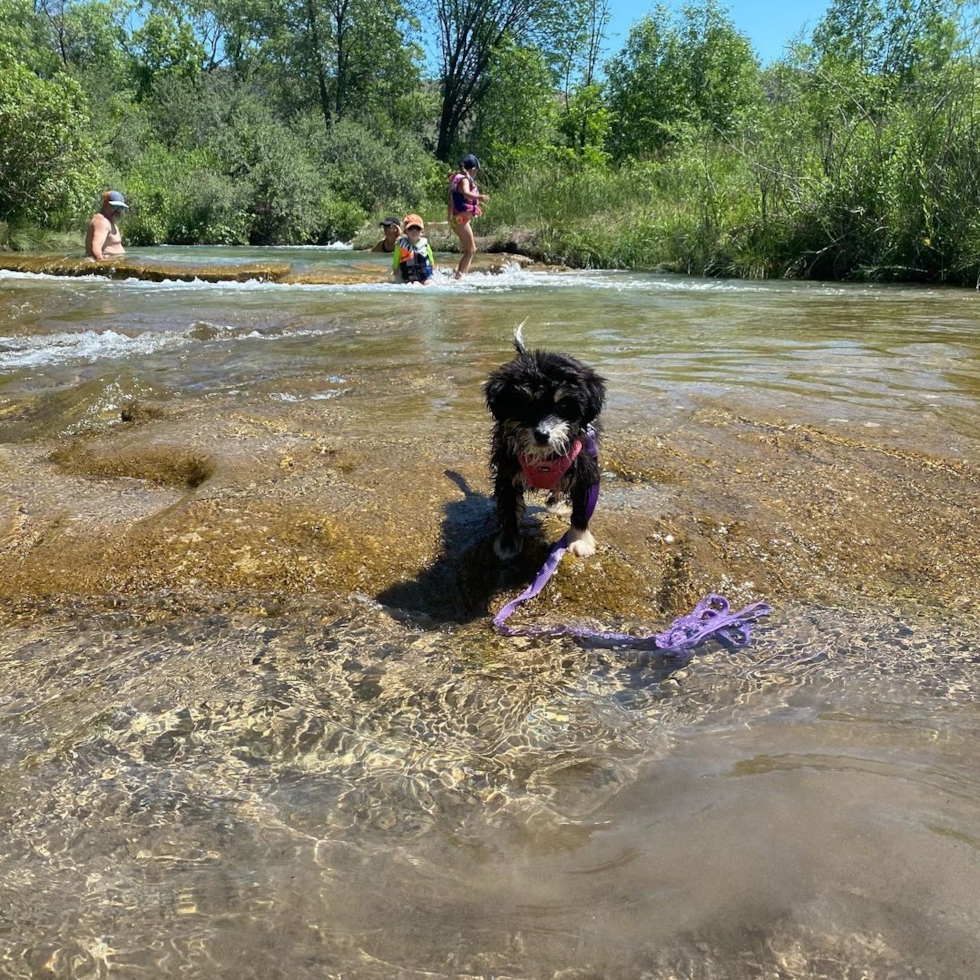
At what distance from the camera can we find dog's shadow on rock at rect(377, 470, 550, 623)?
11.3 feet

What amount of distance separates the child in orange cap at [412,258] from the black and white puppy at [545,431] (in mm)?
13476

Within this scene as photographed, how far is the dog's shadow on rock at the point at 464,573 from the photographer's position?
3451mm

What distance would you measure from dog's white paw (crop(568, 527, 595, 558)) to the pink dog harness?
11.7 inches

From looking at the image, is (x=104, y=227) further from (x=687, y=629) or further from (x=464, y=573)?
(x=687, y=629)

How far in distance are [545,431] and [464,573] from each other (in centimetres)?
90

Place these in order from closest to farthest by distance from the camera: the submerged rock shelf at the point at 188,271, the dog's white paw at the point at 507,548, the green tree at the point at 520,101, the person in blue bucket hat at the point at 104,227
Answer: the dog's white paw at the point at 507,548
the submerged rock shelf at the point at 188,271
the person in blue bucket hat at the point at 104,227
the green tree at the point at 520,101

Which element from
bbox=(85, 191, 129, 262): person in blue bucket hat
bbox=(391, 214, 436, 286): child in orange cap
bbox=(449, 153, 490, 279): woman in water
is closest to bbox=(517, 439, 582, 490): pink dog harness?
bbox=(391, 214, 436, 286): child in orange cap

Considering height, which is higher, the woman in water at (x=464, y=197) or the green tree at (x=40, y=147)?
the green tree at (x=40, y=147)

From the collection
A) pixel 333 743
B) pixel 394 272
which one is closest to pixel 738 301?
pixel 394 272

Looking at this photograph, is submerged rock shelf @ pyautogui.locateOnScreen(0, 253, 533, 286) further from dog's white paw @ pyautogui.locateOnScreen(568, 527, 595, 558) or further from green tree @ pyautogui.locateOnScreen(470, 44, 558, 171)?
green tree @ pyautogui.locateOnScreen(470, 44, 558, 171)

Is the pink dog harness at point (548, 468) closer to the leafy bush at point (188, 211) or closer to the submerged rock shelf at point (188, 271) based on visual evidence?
the submerged rock shelf at point (188, 271)

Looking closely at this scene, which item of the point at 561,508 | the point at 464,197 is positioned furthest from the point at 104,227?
the point at 561,508

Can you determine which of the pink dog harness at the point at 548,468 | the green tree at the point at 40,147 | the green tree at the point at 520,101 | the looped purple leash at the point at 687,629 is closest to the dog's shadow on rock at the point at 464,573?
the looped purple leash at the point at 687,629

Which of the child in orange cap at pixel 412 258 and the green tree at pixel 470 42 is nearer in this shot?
the child in orange cap at pixel 412 258
